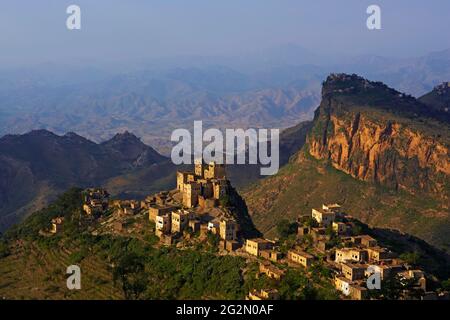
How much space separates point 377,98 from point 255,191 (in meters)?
20.6

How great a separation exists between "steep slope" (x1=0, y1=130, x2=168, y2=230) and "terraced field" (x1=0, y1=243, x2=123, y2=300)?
142ft

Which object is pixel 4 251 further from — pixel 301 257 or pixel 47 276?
pixel 301 257

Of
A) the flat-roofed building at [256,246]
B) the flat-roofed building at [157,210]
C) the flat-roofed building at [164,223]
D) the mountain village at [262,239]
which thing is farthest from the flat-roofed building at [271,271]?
the flat-roofed building at [157,210]

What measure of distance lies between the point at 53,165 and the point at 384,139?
67.5m

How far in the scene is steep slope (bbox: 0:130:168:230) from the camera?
108m

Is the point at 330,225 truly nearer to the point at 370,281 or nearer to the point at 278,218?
the point at 370,281

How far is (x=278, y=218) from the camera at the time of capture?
8050 centimetres

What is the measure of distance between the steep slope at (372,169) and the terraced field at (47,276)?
88.4 ft

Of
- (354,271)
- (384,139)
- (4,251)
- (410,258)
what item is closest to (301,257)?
(354,271)

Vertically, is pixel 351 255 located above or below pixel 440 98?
below

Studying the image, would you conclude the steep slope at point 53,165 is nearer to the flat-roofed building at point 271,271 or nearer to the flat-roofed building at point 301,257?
the flat-roofed building at point 301,257

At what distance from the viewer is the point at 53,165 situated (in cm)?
12812

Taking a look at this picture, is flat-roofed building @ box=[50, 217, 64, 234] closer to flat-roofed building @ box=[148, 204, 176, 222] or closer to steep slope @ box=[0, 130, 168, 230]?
flat-roofed building @ box=[148, 204, 176, 222]
